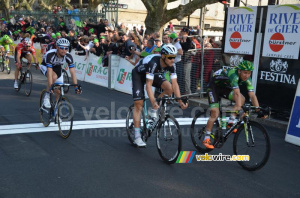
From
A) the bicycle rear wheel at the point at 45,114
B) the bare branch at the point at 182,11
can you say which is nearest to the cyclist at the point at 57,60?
the bicycle rear wheel at the point at 45,114

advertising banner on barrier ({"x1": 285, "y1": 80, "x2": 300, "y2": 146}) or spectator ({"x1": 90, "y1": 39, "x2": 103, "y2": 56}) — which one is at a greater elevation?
spectator ({"x1": 90, "y1": 39, "x2": 103, "y2": 56})

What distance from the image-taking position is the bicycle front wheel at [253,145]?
5.47m

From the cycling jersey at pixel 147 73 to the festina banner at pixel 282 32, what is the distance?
4365 mm

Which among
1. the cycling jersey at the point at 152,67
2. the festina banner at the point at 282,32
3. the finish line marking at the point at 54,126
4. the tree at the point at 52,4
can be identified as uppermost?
the tree at the point at 52,4

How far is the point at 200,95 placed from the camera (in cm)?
1217

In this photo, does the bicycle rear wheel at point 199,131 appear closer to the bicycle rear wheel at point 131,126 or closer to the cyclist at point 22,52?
the bicycle rear wheel at point 131,126

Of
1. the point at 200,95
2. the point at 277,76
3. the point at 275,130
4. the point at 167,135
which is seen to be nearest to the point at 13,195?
the point at 167,135

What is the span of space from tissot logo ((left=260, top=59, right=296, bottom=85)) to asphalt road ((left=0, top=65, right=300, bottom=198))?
187cm

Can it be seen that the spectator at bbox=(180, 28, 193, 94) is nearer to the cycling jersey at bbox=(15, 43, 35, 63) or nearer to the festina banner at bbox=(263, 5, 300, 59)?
the festina banner at bbox=(263, 5, 300, 59)

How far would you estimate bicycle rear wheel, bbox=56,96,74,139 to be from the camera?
7.15 m

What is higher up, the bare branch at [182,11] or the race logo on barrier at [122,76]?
the bare branch at [182,11]

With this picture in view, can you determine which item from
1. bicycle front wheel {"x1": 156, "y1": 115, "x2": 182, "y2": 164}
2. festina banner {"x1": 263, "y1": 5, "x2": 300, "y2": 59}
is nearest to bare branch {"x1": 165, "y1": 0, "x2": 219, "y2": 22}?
festina banner {"x1": 263, "y1": 5, "x2": 300, "y2": 59}

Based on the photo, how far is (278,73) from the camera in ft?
31.4

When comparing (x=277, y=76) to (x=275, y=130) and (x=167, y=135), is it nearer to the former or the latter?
(x=275, y=130)
